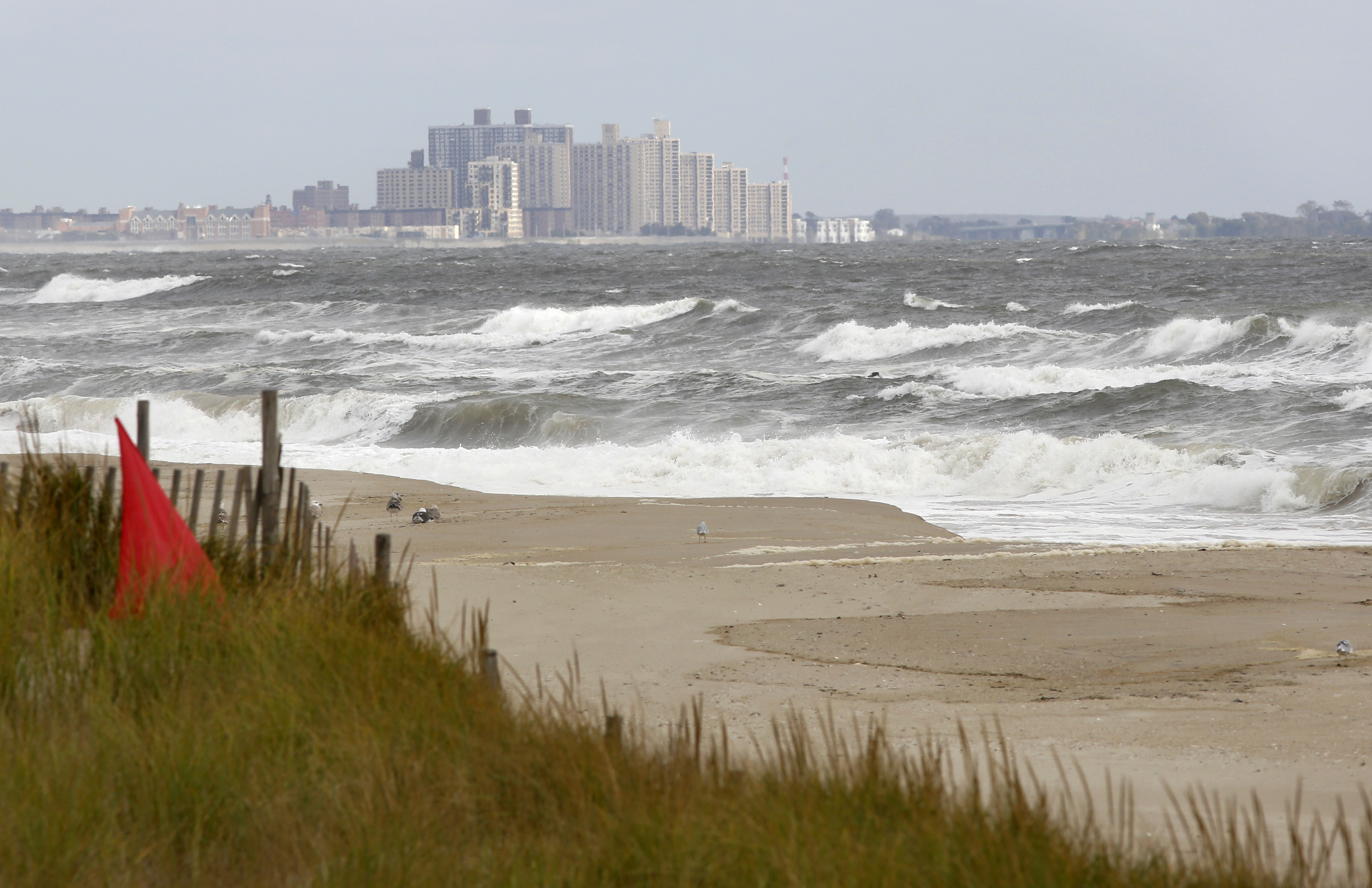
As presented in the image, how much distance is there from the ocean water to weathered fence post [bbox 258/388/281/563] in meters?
1.71

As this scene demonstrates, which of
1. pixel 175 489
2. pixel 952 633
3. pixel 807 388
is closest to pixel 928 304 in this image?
pixel 807 388

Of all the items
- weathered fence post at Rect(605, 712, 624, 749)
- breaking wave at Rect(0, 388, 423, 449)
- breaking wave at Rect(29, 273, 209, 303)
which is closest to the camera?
weathered fence post at Rect(605, 712, 624, 749)

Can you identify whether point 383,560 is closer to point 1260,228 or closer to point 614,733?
point 614,733

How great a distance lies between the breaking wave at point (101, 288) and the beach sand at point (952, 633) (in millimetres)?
41799

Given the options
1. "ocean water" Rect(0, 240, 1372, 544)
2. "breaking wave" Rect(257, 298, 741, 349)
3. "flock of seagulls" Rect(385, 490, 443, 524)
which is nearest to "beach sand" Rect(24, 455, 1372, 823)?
"flock of seagulls" Rect(385, 490, 443, 524)

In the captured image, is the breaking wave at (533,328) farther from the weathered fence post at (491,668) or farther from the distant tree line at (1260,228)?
the distant tree line at (1260,228)

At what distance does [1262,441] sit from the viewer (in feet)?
45.5

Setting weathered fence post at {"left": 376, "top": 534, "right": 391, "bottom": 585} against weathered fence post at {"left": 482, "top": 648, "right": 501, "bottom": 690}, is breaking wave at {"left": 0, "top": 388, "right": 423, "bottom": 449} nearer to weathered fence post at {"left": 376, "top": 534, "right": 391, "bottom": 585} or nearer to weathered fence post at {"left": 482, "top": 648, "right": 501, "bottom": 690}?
weathered fence post at {"left": 376, "top": 534, "right": 391, "bottom": 585}

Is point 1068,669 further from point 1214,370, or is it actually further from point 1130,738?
point 1214,370

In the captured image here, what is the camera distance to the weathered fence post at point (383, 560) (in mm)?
4242

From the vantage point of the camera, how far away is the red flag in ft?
13.6

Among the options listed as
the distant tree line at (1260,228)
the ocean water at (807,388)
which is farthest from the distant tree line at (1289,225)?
the ocean water at (807,388)

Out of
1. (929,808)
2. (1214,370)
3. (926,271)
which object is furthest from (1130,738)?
(926,271)

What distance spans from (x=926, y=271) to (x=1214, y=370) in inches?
1161
